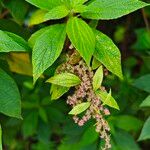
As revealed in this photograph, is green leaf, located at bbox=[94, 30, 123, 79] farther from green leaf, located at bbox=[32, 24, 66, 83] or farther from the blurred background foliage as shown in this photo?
the blurred background foliage

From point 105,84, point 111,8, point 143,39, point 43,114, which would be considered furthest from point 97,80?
point 43,114

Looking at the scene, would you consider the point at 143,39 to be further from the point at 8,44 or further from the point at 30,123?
the point at 8,44

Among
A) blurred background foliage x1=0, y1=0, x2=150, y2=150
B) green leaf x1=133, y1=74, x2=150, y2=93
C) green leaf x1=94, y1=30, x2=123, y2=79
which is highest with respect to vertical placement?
green leaf x1=94, y1=30, x2=123, y2=79

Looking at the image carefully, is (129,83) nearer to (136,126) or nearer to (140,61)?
(136,126)

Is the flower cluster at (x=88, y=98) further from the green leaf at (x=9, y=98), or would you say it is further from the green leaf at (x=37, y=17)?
the green leaf at (x=37, y=17)

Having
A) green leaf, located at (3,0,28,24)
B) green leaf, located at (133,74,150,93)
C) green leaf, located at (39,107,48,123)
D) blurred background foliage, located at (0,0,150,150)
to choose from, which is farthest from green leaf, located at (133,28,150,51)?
green leaf, located at (3,0,28,24)

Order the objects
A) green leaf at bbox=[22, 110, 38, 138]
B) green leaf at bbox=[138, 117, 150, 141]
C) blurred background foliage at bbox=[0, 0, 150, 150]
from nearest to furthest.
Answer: green leaf at bbox=[138, 117, 150, 141], blurred background foliage at bbox=[0, 0, 150, 150], green leaf at bbox=[22, 110, 38, 138]
